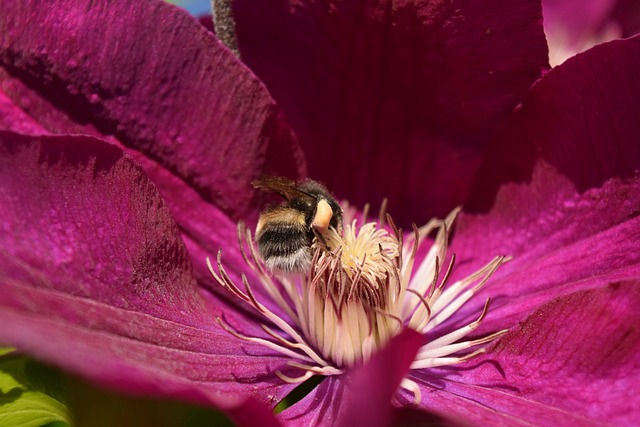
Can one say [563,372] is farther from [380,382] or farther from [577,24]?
[577,24]

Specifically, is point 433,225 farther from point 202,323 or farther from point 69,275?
point 69,275

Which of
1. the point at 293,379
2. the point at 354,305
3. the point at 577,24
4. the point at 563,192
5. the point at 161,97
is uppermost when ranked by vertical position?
the point at 577,24

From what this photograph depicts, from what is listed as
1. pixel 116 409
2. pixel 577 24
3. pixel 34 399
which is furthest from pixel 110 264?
pixel 577 24

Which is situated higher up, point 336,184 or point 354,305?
point 336,184

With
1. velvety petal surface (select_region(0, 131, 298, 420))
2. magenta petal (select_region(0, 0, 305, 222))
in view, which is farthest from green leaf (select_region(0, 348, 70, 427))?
magenta petal (select_region(0, 0, 305, 222))

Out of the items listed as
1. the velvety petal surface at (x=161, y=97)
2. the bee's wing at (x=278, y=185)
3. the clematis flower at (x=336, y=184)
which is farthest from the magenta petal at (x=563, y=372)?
the velvety petal surface at (x=161, y=97)

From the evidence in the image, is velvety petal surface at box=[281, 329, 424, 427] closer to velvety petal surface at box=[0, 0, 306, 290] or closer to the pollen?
the pollen
